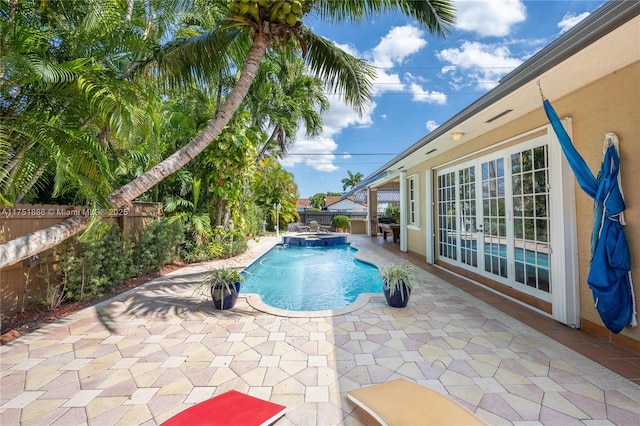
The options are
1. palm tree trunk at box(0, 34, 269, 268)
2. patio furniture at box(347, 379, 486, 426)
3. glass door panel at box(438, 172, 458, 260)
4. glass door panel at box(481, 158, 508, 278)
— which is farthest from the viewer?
glass door panel at box(438, 172, 458, 260)

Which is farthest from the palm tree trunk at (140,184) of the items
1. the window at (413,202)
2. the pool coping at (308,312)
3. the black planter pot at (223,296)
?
the window at (413,202)

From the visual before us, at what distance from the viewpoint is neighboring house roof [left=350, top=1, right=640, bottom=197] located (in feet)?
9.07

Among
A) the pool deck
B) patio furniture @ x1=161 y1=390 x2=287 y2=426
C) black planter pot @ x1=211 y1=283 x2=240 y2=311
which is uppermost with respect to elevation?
black planter pot @ x1=211 y1=283 x2=240 y2=311

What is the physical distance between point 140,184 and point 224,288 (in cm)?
230

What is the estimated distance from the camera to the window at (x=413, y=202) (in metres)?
11.0

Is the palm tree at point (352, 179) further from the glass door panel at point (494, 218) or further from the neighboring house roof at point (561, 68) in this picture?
the neighboring house roof at point (561, 68)

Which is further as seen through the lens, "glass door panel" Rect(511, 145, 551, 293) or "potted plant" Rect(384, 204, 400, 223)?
"potted plant" Rect(384, 204, 400, 223)

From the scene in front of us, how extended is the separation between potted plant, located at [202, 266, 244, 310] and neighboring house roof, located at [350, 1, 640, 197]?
554cm

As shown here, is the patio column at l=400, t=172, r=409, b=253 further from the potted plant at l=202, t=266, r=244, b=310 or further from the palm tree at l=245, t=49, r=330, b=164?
the potted plant at l=202, t=266, r=244, b=310

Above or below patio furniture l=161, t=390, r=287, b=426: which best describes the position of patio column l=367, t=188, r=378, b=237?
above

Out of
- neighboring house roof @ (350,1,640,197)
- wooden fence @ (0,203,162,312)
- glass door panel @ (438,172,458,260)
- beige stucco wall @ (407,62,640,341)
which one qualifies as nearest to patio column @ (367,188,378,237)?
glass door panel @ (438,172,458,260)

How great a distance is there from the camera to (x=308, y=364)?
3.38 meters

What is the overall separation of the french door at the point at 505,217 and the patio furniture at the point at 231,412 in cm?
526

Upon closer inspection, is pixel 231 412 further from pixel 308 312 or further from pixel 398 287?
pixel 398 287
